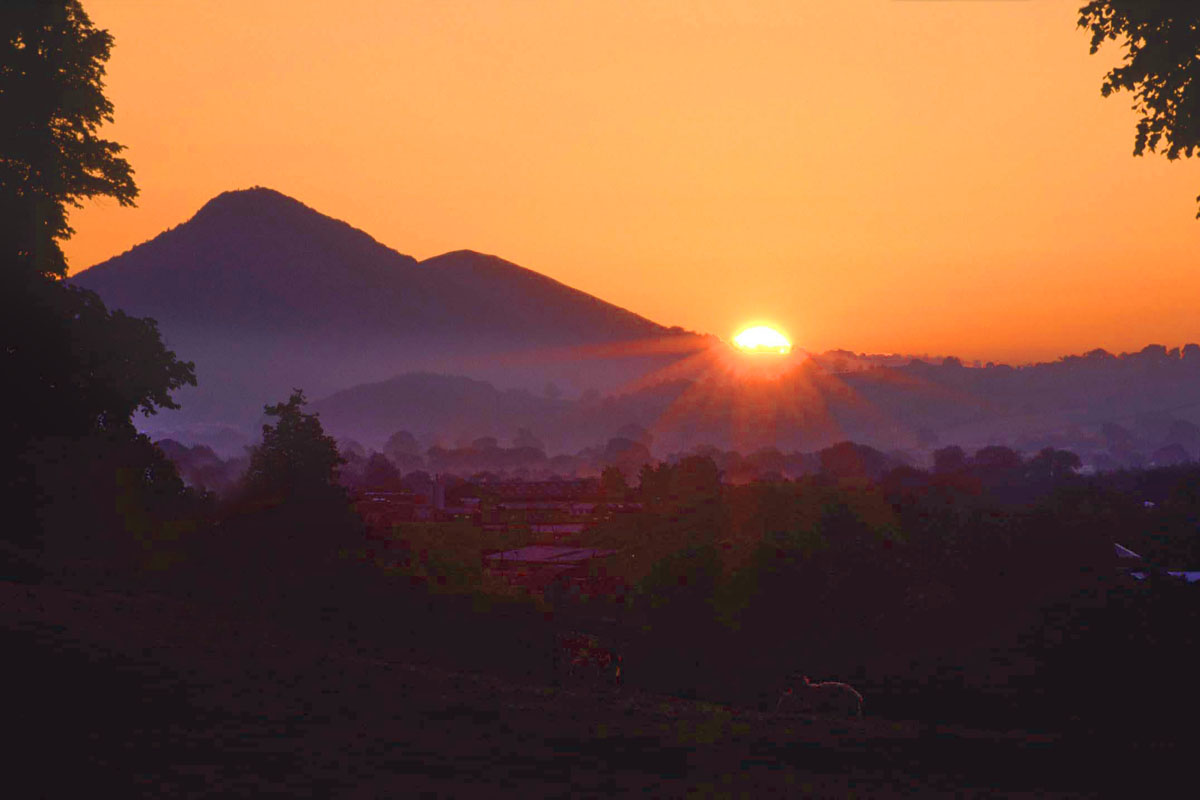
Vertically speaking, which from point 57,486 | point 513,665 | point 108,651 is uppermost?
point 57,486

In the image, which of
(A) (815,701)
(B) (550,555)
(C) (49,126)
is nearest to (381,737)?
(A) (815,701)

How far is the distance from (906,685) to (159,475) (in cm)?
2021

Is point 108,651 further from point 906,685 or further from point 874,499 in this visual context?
point 874,499

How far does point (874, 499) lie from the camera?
5550 centimetres

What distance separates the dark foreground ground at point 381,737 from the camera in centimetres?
810

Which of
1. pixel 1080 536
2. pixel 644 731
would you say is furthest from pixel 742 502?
pixel 644 731

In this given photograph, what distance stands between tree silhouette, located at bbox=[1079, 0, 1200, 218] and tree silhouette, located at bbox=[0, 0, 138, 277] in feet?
67.8

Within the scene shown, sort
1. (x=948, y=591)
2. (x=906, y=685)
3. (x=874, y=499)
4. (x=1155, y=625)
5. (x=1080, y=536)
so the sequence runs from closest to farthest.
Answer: (x=1155, y=625), (x=906, y=685), (x=948, y=591), (x=1080, y=536), (x=874, y=499)

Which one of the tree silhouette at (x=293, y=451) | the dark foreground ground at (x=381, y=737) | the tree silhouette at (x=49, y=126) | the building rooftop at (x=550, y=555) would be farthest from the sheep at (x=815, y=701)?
the building rooftop at (x=550, y=555)

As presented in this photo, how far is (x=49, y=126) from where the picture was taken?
2442 centimetres

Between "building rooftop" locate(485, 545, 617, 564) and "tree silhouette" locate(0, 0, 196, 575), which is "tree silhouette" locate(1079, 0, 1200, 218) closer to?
"tree silhouette" locate(0, 0, 196, 575)

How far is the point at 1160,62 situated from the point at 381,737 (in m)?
13.4

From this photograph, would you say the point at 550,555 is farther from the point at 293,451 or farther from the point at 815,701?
the point at 815,701

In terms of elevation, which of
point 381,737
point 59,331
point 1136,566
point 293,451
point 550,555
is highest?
point 59,331
